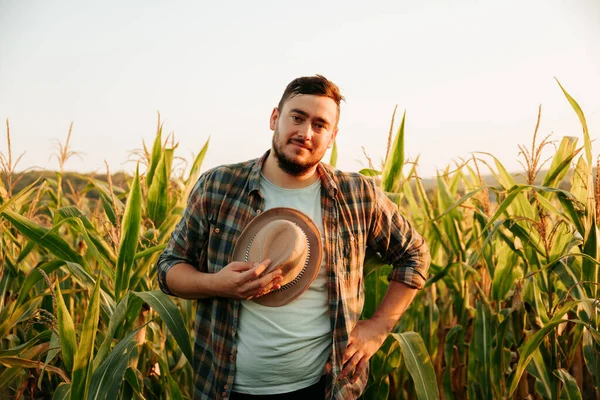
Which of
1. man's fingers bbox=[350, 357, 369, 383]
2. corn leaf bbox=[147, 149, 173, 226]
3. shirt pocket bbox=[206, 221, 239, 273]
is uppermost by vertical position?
corn leaf bbox=[147, 149, 173, 226]

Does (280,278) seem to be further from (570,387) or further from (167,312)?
(570,387)

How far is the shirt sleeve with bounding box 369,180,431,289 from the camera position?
1.99m

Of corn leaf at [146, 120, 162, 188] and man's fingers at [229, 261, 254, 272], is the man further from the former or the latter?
corn leaf at [146, 120, 162, 188]

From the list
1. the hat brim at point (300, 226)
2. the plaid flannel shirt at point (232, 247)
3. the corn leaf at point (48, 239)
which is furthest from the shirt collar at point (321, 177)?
the corn leaf at point (48, 239)

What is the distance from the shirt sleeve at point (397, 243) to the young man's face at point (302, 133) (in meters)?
0.34

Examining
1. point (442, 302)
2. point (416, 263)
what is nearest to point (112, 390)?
point (416, 263)

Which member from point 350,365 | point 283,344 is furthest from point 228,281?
point 350,365

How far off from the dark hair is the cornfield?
449 mm

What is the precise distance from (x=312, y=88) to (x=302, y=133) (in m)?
0.16

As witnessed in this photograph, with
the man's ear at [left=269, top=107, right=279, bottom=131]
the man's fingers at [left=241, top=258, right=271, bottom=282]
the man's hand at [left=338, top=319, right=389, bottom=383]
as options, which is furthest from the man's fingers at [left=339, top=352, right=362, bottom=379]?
the man's ear at [left=269, top=107, right=279, bottom=131]

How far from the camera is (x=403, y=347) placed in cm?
198

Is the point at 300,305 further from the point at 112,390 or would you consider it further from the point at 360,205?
the point at 112,390

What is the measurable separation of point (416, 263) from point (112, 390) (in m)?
1.13

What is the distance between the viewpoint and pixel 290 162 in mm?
1761
